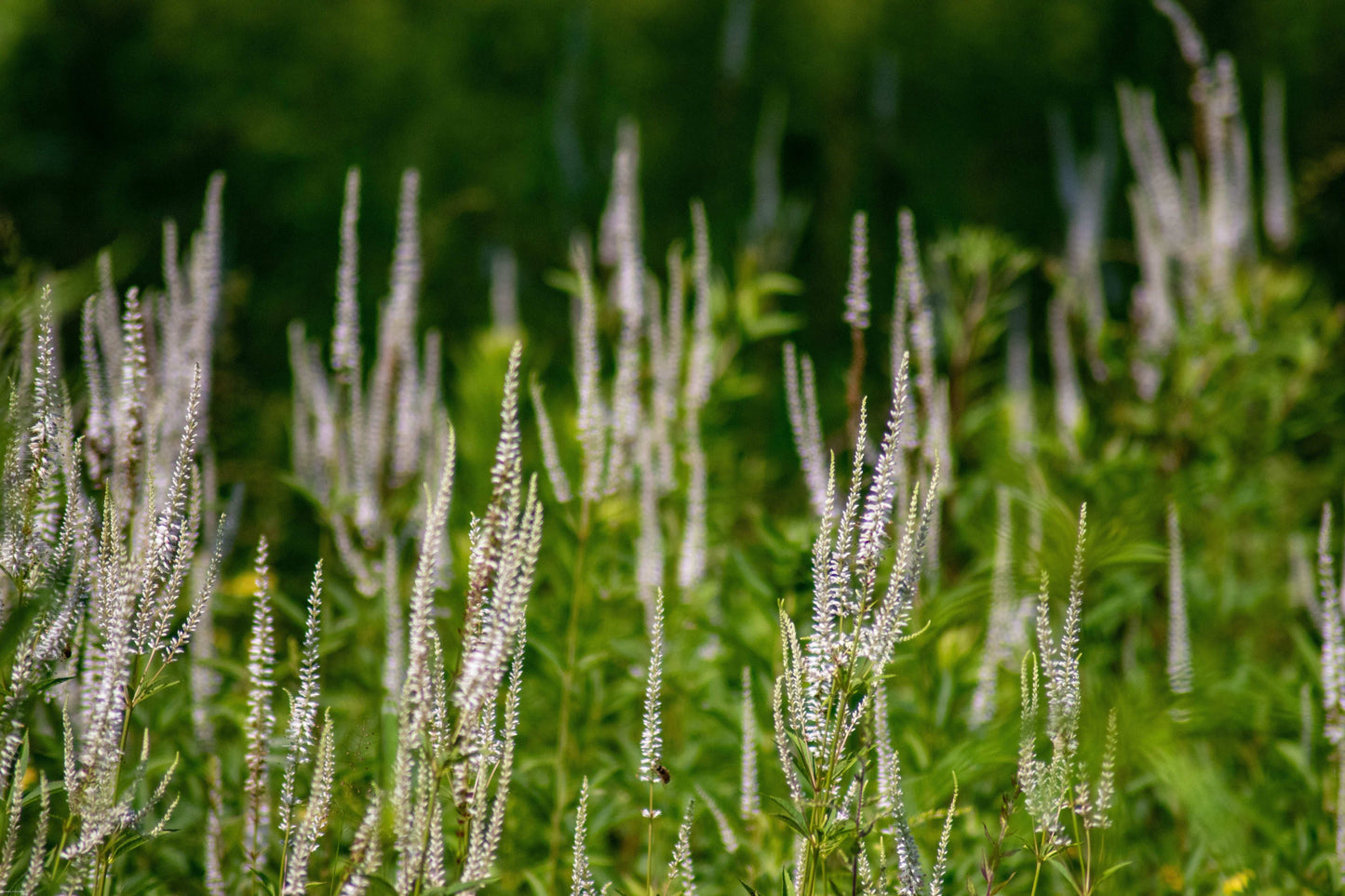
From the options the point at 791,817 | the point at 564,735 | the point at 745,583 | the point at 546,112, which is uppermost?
the point at 546,112

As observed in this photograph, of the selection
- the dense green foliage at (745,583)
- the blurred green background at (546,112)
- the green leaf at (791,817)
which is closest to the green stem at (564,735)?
the dense green foliage at (745,583)

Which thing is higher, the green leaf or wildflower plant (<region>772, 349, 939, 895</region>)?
wildflower plant (<region>772, 349, 939, 895</region>)

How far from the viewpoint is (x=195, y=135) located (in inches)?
258

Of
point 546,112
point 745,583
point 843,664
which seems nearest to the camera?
point 843,664

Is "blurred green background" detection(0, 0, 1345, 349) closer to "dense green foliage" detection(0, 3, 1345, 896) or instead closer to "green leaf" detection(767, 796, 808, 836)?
"dense green foliage" detection(0, 3, 1345, 896)

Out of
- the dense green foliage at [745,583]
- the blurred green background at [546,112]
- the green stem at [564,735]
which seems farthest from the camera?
the blurred green background at [546,112]

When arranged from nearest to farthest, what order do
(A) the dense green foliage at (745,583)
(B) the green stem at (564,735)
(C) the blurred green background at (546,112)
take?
(A) the dense green foliage at (745,583) → (B) the green stem at (564,735) → (C) the blurred green background at (546,112)

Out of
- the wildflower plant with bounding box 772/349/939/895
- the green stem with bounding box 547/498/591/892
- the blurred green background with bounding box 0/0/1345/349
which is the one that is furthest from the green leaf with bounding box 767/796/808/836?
the blurred green background with bounding box 0/0/1345/349

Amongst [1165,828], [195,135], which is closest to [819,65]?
[195,135]

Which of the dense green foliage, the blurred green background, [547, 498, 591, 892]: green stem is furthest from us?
the blurred green background

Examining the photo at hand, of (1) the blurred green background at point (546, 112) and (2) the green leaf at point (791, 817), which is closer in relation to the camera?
(2) the green leaf at point (791, 817)

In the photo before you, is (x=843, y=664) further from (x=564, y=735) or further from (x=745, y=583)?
(x=745, y=583)

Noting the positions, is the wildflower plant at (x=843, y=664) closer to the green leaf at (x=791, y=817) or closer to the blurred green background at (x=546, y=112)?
the green leaf at (x=791, y=817)

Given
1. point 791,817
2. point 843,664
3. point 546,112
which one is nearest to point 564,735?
point 791,817
